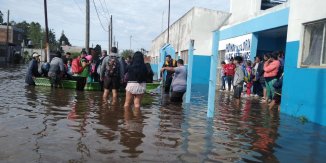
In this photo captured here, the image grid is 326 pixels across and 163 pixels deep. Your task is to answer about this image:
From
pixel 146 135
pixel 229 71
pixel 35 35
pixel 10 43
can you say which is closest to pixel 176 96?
pixel 146 135

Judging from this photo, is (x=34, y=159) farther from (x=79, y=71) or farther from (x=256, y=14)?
(x=256, y=14)

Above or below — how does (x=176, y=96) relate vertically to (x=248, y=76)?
below

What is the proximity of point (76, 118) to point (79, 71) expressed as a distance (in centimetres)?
714

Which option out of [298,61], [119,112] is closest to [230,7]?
[298,61]

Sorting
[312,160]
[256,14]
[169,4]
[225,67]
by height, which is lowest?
[312,160]

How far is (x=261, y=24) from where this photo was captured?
17.5 m

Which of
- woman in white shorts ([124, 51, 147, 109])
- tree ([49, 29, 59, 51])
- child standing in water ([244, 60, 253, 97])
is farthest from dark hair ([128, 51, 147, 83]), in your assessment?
tree ([49, 29, 59, 51])

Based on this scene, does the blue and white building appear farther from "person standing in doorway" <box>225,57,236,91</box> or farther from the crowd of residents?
"person standing in doorway" <box>225,57,236,91</box>

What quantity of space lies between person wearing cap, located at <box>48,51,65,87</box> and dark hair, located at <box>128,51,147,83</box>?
5735 mm

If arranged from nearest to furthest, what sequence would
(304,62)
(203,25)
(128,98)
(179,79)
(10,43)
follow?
(128,98) → (304,62) → (179,79) → (203,25) → (10,43)

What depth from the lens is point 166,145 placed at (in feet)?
20.0

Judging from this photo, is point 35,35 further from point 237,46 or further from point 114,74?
point 114,74

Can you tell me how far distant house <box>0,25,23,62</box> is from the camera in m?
55.8

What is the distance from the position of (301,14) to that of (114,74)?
550 cm
